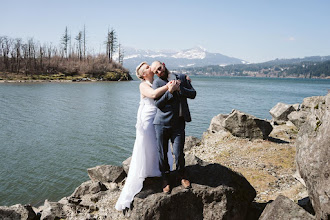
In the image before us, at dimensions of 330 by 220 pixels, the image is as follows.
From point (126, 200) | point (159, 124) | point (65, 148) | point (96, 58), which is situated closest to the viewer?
point (159, 124)

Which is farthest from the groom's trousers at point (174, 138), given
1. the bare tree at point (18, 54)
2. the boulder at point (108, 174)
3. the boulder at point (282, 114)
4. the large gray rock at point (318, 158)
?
the bare tree at point (18, 54)

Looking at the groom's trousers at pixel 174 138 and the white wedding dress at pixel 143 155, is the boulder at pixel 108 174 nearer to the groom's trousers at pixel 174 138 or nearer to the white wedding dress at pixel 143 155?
the white wedding dress at pixel 143 155

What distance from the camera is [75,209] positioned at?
8711mm

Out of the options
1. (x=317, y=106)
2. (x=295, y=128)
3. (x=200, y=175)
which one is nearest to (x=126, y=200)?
(x=200, y=175)

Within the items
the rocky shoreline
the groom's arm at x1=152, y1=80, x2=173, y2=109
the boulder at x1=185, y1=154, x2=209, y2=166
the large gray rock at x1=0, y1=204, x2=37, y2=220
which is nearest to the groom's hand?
the groom's arm at x1=152, y1=80, x2=173, y2=109

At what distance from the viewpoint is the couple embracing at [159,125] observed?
593 cm

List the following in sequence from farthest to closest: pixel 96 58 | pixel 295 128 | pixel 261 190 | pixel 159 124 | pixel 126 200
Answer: pixel 96 58
pixel 295 128
pixel 261 190
pixel 126 200
pixel 159 124

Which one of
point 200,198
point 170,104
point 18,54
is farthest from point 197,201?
point 18,54

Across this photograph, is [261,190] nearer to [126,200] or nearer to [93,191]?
[126,200]

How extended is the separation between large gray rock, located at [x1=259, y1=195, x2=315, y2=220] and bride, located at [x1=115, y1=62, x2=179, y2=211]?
280 centimetres

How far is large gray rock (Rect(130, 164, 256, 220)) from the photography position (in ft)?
19.7

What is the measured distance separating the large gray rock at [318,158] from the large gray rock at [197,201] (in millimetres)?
1667

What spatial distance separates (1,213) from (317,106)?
9.49m

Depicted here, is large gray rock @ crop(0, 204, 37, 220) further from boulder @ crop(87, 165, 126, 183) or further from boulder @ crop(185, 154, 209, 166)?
boulder @ crop(185, 154, 209, 166)
